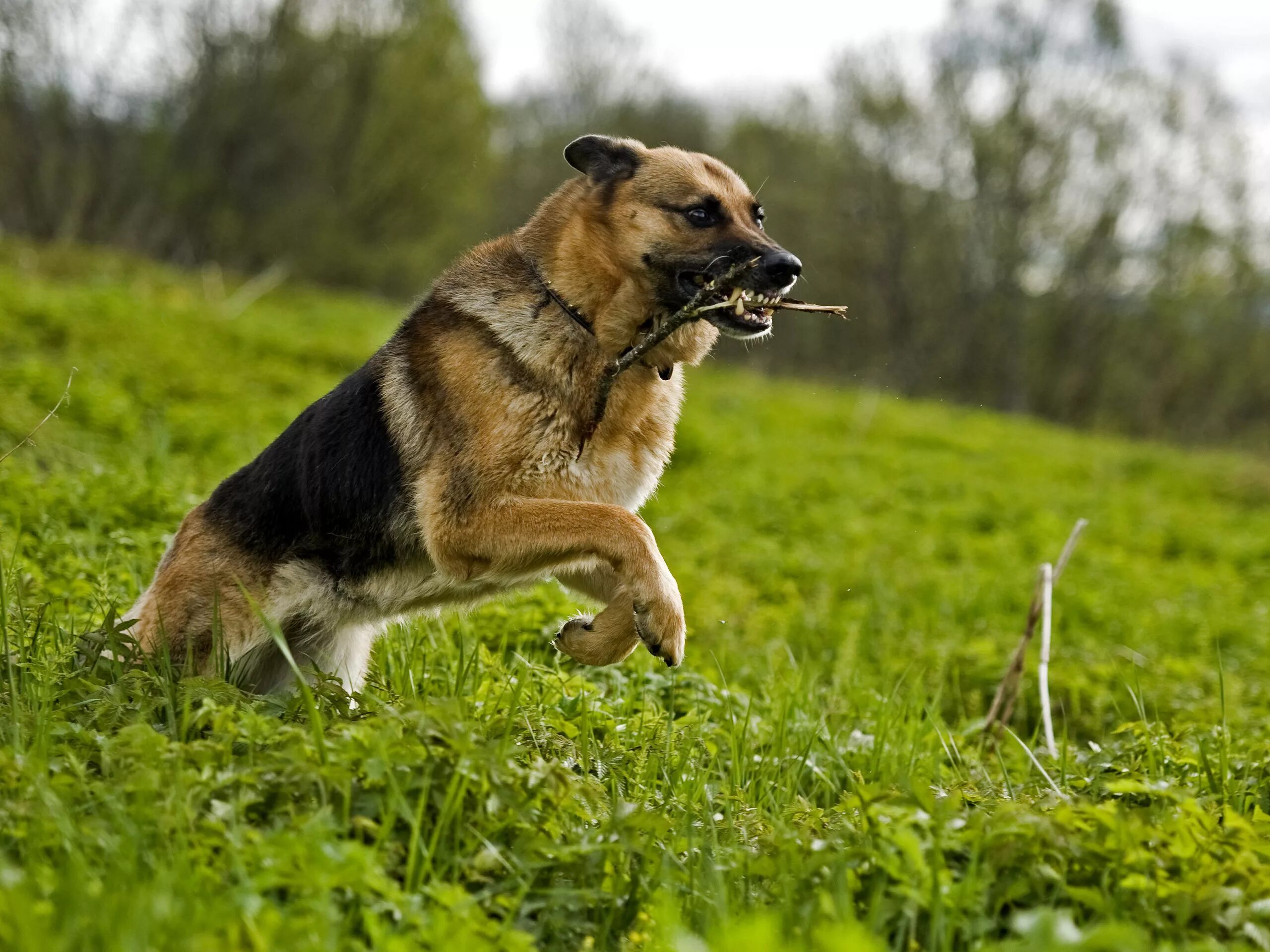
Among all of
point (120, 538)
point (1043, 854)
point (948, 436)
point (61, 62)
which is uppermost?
point (61, 62)

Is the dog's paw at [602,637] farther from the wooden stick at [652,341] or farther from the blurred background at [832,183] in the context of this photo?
the blurred background at [832,183]

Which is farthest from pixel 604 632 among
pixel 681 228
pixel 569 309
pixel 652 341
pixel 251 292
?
pixel 251 292

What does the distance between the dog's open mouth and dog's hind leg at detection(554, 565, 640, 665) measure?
909 mm

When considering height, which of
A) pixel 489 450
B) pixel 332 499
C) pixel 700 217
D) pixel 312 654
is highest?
pixel 700 217

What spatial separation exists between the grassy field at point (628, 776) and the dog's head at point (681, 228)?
1407mm

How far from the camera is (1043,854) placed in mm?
2594

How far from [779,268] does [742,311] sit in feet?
0.61

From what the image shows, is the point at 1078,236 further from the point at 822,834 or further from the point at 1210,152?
the point at 822,834

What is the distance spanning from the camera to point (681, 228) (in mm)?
3990

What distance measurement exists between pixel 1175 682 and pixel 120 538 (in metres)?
5.33

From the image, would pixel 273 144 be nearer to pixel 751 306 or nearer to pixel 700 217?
pixel 700 217

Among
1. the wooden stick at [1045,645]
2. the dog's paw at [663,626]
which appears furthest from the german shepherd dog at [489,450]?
the wooden stick at [1045,645]

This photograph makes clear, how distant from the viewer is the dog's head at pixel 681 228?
3.81m

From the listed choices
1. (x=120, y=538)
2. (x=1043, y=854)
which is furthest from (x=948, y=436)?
(x=1043, y=854)
